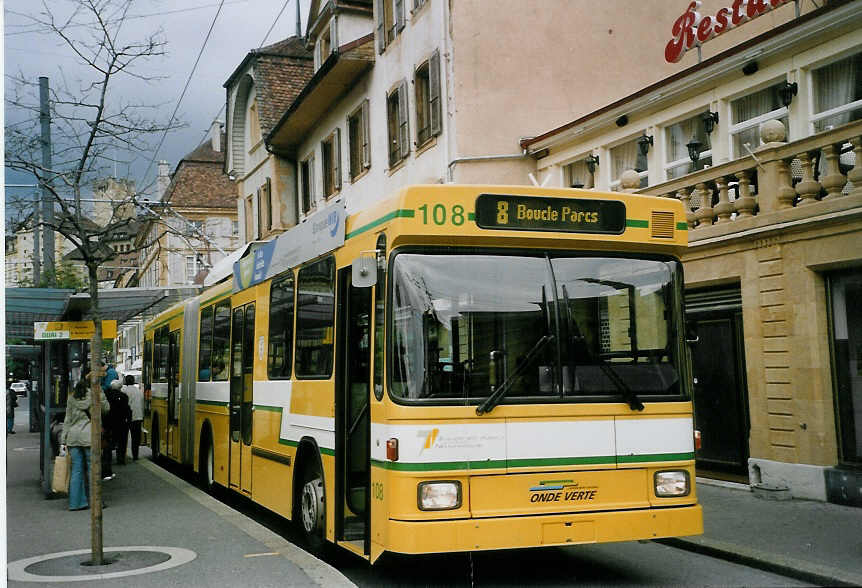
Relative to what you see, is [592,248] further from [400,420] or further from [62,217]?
[62,217]

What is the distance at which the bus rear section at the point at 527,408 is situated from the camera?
6.93m

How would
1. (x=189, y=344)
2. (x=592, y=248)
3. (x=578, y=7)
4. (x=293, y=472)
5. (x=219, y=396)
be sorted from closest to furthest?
(x=592, y=248)
(x=293, y=472)
(x=219, y=396)
(x=189, y=344)
(x=578, y=7)

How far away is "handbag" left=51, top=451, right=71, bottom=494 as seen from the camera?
522 inches

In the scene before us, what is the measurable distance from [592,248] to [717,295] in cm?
704

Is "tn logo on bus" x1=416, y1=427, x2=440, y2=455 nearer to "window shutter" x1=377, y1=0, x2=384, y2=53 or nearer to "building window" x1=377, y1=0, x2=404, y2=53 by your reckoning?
"building window" x1=377, y1=0, x2=404, y2=53

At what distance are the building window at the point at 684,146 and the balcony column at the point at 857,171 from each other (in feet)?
12.6

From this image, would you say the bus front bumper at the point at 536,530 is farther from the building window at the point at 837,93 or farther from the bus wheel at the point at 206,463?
the bus wheel at the point at 206,463

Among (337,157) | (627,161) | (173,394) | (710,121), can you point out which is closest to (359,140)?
(337,157)

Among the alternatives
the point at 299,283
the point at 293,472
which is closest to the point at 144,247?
the point at 299,283

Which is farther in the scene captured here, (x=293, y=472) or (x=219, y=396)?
(x=219, y=396)

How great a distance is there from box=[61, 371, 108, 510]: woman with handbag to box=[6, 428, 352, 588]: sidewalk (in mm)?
246

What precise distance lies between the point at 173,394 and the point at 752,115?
1018cm

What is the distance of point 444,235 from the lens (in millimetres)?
7195

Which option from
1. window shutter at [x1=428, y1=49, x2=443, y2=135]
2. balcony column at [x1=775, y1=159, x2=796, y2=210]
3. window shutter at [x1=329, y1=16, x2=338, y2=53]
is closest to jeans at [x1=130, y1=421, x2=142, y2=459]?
window shutter at [x1=428, y1=49, x2=443, y2=135]
